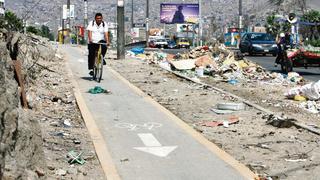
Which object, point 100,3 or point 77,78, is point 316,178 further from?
point 100,3

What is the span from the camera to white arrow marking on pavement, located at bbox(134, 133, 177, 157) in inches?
316

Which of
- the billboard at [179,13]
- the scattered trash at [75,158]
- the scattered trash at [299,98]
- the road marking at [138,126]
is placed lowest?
the scattered trash at [75,158]

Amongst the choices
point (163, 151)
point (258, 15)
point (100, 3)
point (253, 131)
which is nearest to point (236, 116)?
point (253, 131)

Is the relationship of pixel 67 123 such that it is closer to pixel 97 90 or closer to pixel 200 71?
pixel 97 90

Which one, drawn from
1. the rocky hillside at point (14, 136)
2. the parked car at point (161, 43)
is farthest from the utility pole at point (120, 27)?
the parked car at point (161, 43)

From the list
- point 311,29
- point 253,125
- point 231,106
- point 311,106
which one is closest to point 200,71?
point 311,106

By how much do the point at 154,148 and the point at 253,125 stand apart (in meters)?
→ 2.44

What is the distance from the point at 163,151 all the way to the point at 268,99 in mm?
6494

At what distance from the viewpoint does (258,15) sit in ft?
412

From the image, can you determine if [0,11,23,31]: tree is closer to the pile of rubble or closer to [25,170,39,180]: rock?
[25,170,39,180]: rock

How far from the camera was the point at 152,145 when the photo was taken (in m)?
8.48

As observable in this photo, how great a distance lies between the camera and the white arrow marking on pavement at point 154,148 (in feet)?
26.3

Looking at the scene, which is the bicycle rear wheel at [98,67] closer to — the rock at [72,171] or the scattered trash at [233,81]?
the scattered trash at [233,81]

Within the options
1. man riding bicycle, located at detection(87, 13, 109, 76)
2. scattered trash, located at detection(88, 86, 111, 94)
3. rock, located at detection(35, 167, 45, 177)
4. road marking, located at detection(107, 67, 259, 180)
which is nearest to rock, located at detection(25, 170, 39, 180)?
rock, located at detection(35, 167, 45, 177)
